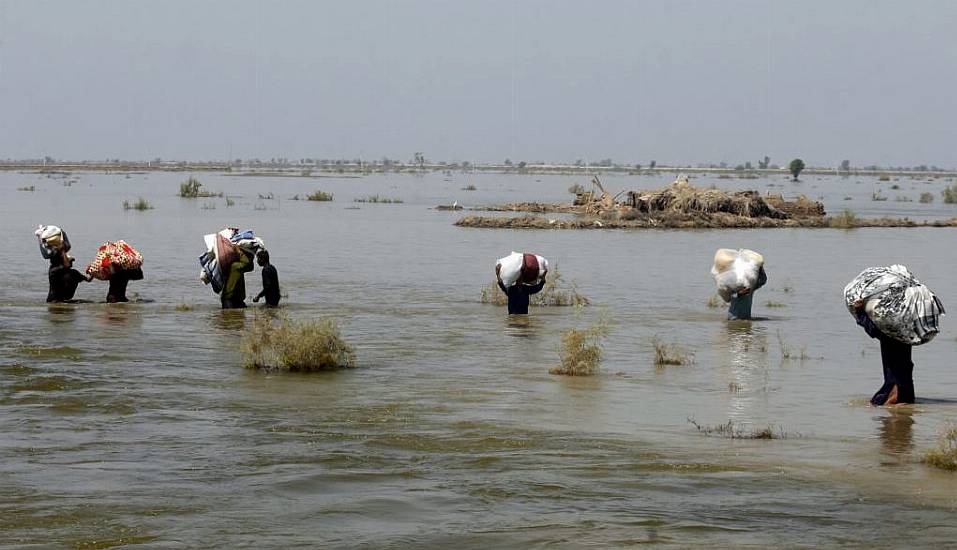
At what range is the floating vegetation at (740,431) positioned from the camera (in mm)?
10031

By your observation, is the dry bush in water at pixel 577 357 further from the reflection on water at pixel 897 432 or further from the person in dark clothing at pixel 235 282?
the person in dark clothing at pixel 235 282

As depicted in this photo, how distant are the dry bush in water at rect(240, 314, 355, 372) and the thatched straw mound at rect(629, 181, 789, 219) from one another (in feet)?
114

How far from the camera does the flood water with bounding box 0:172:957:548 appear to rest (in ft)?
24.5

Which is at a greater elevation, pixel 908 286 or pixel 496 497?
pixel 908 286

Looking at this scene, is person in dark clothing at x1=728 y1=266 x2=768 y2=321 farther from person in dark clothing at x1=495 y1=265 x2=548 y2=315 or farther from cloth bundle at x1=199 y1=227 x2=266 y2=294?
cloth bundle at x1=199 y1=227 x2=266 y2=294

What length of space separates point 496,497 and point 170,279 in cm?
1689

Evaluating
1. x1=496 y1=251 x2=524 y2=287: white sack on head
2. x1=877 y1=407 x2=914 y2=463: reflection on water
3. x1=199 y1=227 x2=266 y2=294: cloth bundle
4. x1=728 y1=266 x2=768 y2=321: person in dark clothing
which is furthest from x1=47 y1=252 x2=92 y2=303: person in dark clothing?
x1=877 y1=407 x2=914 y2=463: reflection on water

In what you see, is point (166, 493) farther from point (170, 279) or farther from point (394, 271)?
point (394, 271)

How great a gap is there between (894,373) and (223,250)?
9.87 m

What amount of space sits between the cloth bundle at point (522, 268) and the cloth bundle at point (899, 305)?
7137mm

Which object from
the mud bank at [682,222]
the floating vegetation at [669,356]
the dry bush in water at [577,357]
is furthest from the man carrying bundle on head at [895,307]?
the mud bank at [682,222]

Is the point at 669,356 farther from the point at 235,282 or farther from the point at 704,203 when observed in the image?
the point at 704,203

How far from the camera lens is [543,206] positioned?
184ft

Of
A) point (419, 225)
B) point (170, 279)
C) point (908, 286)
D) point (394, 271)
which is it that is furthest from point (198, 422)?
point (419, 225)
